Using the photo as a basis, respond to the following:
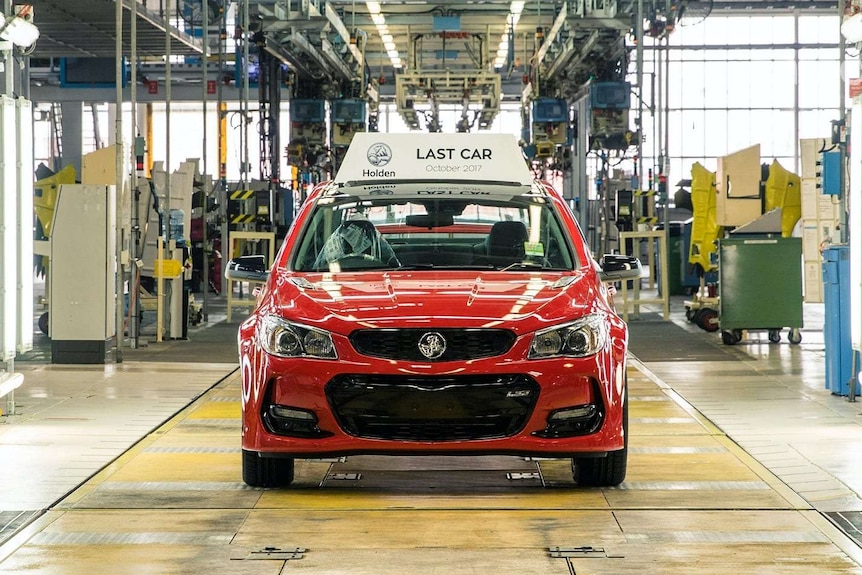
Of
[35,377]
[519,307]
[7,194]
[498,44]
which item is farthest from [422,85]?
[519,307]

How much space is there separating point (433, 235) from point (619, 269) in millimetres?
987

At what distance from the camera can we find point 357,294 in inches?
237

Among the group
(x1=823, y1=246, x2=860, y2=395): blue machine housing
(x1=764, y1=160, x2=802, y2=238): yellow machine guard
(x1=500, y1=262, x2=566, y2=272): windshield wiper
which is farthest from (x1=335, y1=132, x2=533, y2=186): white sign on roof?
Result: (x1=764, y1=160, x2=802, y2=238): yellow machine guard

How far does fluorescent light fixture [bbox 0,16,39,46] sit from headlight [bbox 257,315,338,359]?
8.83ft

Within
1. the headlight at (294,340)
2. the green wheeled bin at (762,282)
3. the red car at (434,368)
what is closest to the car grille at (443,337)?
the red car at (434,368)

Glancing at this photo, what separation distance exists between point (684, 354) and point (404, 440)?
783cm

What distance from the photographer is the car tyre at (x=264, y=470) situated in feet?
20.2

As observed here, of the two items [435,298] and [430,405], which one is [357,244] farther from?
[430,405]

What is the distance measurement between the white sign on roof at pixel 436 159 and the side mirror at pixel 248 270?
840mm

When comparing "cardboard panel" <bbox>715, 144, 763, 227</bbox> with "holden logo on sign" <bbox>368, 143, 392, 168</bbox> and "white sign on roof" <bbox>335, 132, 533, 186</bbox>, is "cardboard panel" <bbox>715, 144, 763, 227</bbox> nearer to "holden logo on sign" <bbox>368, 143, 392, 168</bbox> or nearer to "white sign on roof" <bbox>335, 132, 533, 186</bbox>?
"white sign on roof" <bbox>335, 132, 533, 186</bbox>

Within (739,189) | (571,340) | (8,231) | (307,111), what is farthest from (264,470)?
(307,111)

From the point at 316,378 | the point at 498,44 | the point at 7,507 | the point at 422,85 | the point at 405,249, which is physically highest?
the point at 498,44

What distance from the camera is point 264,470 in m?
6.20

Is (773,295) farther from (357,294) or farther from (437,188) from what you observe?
(357,294)
